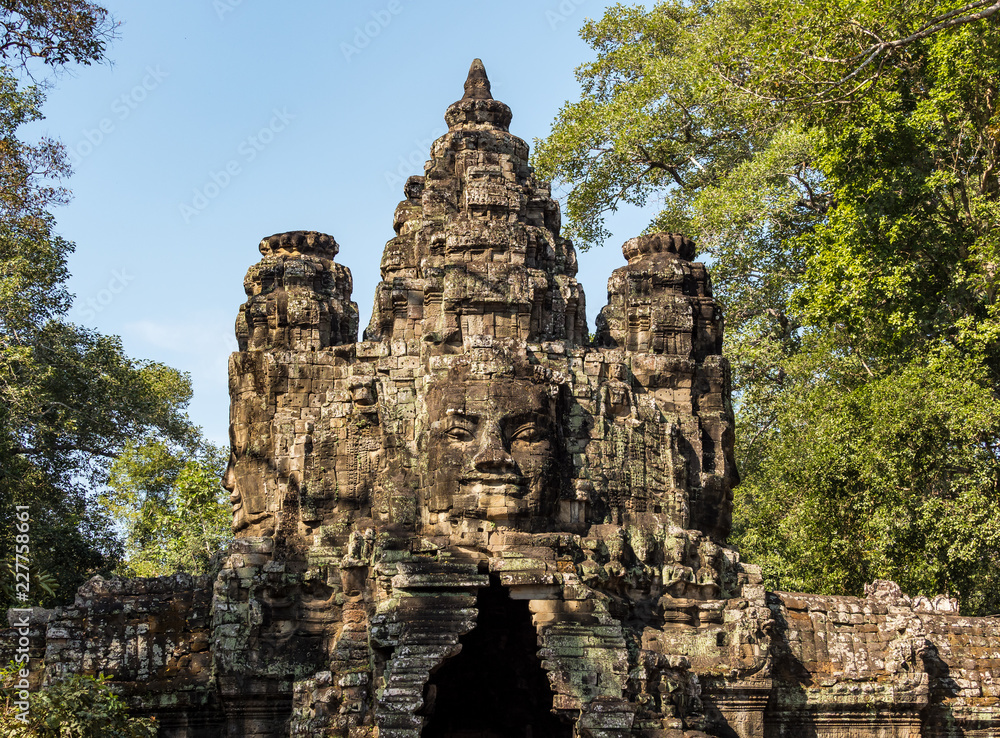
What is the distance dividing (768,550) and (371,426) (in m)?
9.81

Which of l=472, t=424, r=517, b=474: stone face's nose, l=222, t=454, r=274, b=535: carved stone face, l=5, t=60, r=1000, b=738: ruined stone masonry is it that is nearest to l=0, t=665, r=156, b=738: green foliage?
l=5, t=60, r=1000, b=738: ruined stone masonry

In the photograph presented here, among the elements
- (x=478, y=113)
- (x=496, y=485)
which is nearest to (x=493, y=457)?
(x=496, y=485)

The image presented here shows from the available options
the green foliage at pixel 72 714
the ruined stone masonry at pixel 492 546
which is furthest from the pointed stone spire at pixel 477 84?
the green foliage at pixel 72 714

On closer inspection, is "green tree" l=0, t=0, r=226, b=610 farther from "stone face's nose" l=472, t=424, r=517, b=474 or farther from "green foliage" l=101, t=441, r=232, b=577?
"stone face's nose" l=472, t=424, r=517, b=474

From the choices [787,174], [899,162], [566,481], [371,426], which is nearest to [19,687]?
[371,426]

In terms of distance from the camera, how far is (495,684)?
1481 centimetres

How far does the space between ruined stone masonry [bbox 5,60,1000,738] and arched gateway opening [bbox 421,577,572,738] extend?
3 centimetres

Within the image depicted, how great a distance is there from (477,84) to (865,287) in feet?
21.4

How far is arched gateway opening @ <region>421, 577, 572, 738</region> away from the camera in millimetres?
14414

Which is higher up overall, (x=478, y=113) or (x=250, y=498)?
(x=478, y=113)

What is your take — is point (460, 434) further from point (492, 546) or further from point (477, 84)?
point (477, 84)

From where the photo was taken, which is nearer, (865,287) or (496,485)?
(496,485)

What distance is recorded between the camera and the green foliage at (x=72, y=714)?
36.6 ft

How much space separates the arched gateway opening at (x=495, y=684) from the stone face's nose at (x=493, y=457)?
2082 millimetres
